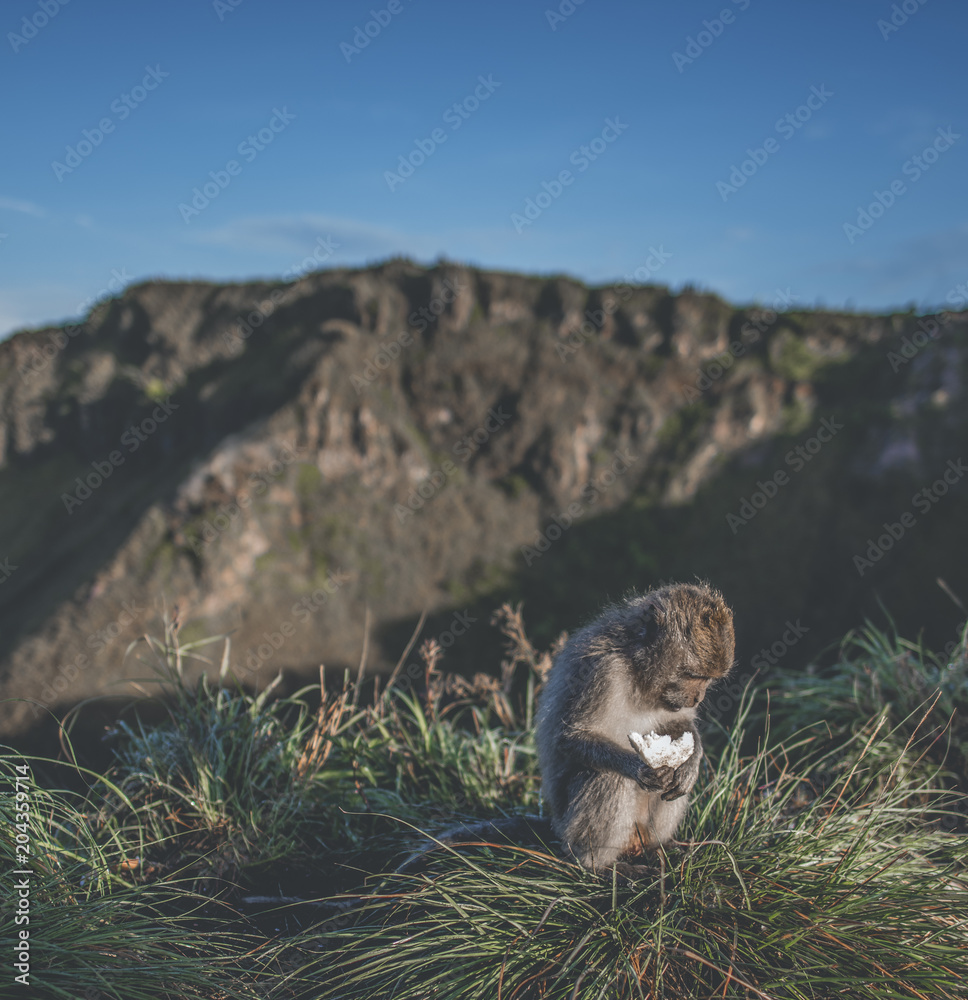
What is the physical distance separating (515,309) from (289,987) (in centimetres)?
2851

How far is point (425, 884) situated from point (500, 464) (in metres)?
25.7

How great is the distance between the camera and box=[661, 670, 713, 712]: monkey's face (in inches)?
128

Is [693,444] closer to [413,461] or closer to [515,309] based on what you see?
[515,309]

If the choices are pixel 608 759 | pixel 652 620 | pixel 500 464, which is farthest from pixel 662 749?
pixel 500 464

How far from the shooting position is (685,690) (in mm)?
3266

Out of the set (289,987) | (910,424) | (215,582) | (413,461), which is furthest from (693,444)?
(289,987)

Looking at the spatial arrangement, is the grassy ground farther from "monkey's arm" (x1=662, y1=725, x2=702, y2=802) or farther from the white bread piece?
the white bread piece

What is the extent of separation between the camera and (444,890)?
3.39 metres

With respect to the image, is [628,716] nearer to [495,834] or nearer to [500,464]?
[495,834]

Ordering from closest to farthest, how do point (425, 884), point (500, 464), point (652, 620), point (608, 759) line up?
point (608, 759)
point (652, 620)
point (425, 884)
point (500, 464)

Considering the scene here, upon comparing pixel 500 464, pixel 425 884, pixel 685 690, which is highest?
pixel 500 464

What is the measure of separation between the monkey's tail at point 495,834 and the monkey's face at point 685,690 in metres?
1.29

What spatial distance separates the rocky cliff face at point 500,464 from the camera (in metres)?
25.8

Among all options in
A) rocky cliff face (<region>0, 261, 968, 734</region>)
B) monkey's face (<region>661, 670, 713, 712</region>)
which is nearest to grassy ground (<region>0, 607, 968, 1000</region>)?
monkey's face (<region>661, 670, 713, 712</region>)
